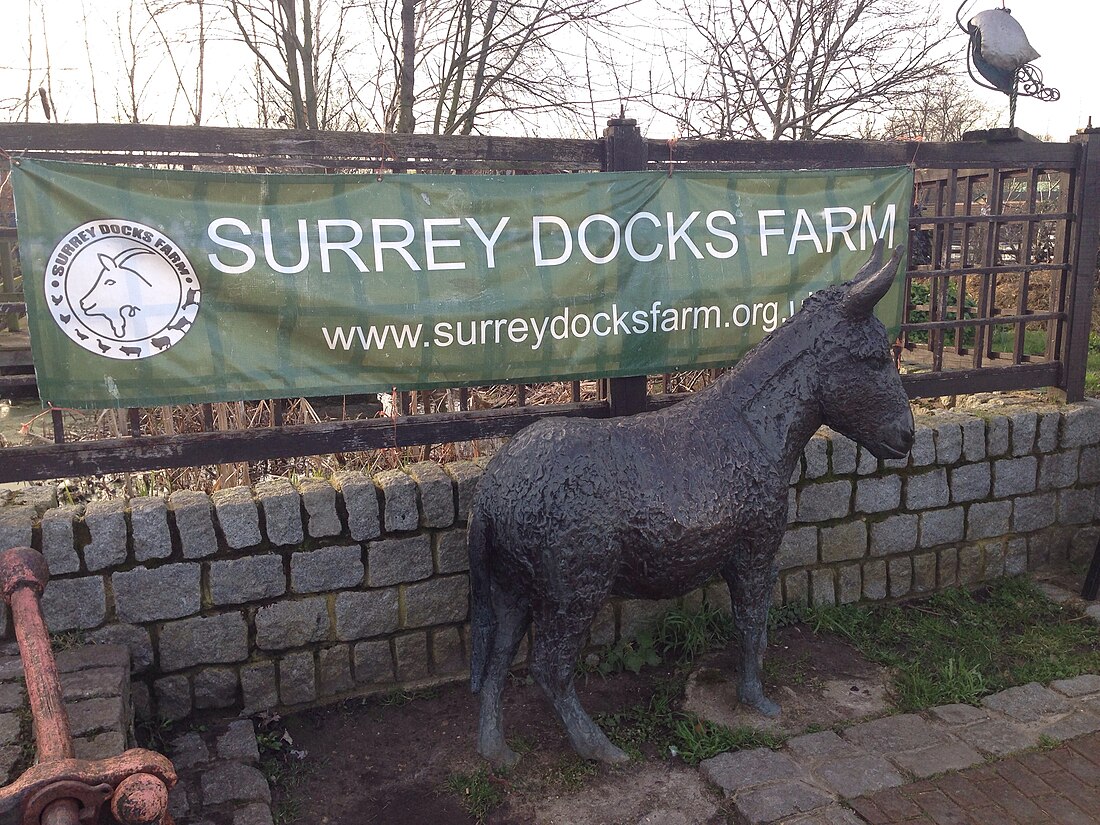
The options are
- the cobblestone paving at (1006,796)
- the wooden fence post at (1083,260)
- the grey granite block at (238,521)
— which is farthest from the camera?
the wooden fence post at (1083,260)

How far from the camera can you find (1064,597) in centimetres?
492

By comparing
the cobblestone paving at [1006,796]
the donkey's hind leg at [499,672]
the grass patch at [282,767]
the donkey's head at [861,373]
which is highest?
the donkey's head at [861,373]

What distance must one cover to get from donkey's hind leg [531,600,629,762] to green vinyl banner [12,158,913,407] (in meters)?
1.34

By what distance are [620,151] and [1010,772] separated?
3321 mm

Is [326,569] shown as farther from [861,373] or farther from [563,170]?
[861,373]

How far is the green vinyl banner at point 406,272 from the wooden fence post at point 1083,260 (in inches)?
56.7

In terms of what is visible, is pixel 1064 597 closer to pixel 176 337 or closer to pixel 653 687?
pixel 653 687

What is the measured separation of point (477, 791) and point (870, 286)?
2.56 meters

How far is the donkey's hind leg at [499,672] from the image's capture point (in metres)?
3.34

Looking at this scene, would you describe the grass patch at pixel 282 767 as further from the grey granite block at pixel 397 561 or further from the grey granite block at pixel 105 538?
the grey granite block at pixel 105 538

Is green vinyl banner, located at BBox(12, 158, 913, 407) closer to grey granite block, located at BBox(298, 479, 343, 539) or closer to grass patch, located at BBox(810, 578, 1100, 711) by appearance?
grey granite block, located at BBox(298, 479, 343, 539)

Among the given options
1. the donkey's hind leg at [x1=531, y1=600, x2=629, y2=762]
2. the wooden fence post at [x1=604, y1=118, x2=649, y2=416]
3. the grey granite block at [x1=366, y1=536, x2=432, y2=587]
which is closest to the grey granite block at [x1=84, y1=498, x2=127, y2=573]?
the grey granite block at [x1=366, y1=536, x2=432, y2=587]

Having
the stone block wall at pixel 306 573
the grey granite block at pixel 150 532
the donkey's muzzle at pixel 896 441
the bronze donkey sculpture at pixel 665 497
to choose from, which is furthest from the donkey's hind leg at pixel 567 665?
the grey granite block at pixel 150 532

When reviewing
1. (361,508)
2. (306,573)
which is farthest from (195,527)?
(361,508)
